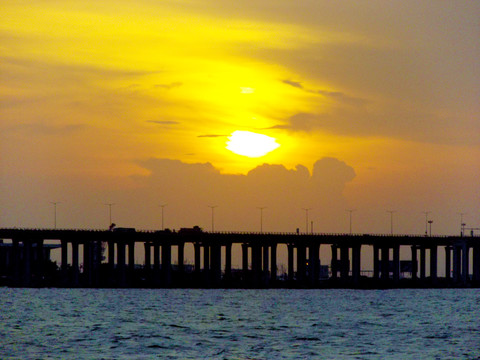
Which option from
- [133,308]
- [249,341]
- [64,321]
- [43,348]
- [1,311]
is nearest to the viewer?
[43,348]

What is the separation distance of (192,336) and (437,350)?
22.2m

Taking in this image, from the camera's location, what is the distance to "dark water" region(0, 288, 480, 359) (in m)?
80.5

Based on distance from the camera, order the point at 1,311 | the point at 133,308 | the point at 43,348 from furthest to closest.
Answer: the point at 133,308 < the point at 1,311 < the point at 43,348

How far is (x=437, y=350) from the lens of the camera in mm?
84312

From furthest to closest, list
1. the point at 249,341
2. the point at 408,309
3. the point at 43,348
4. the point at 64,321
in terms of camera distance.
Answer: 1. the point at 408,309
2. the point at 64,321
3. the point at 249,341
4. the point at 43,348

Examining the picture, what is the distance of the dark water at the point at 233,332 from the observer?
8050 centimetres

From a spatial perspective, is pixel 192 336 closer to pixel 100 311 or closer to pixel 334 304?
pixel 100 311

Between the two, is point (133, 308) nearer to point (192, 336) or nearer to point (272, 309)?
point (272, 309)

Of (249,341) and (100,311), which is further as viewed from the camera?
(100,311)

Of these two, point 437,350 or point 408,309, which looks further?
point 408,309

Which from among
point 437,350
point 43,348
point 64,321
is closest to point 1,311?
point 64,321

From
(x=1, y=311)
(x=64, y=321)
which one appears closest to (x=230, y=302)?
(x=1, y=311)

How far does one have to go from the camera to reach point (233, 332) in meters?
99.4

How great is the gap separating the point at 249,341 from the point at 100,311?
155ft
